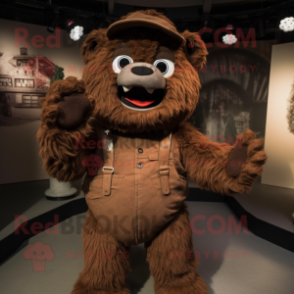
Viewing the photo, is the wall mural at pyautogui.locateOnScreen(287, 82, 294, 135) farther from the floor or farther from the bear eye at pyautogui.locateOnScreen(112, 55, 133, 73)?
the bear eye at pyautogui.locateOnScreen(112, 55, 133, 73)

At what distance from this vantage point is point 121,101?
1076 millimetres

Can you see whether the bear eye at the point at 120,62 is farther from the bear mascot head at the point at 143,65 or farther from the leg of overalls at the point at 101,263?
Result: the leg of overalls at the point at 101,263

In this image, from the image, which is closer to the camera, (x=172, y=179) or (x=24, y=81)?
(x=172, y=179)

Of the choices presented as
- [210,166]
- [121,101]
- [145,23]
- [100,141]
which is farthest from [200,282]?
[145,23]

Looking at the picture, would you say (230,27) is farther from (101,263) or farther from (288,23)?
(101,263)

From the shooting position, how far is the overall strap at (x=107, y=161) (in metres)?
1.09

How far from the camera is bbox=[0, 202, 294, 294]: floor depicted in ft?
4.68

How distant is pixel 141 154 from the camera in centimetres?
111

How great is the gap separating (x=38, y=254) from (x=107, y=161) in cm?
107

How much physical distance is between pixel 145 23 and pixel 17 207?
1898mm

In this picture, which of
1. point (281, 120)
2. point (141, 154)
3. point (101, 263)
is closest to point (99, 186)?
point (141, 154)

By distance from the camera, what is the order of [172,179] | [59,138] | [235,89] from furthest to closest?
[235,89]
[172,179]
[59,138]

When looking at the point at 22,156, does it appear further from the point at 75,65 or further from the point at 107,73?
the point at 107,73

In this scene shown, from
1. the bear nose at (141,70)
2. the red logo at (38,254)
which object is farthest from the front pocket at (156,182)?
the red logo at (38,254)
